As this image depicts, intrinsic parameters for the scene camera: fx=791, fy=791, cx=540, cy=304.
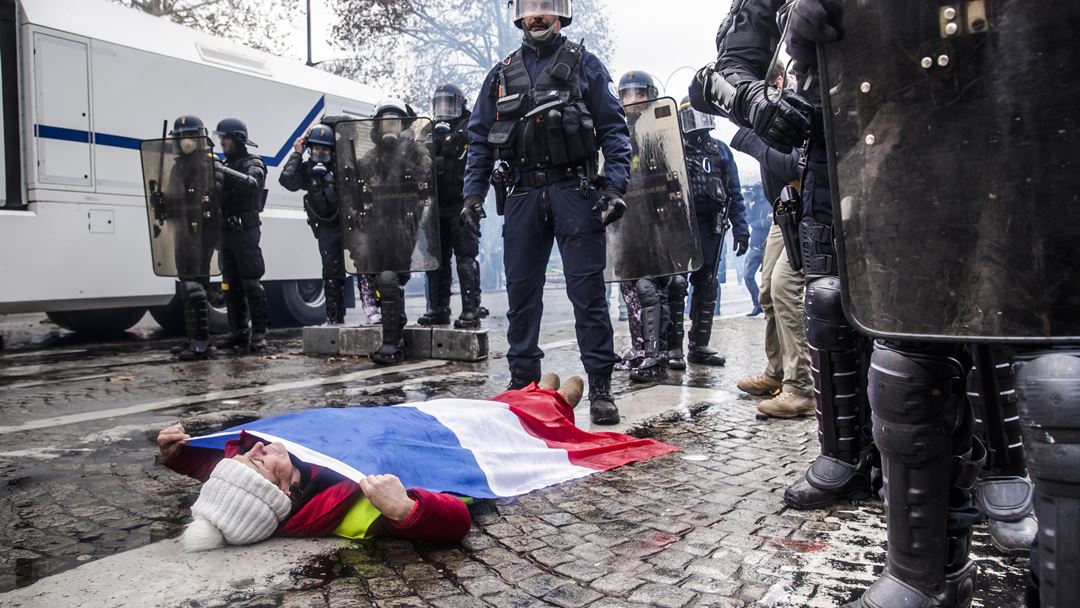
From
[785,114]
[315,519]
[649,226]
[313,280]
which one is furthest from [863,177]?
[313,280]

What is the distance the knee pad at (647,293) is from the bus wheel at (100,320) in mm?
6722

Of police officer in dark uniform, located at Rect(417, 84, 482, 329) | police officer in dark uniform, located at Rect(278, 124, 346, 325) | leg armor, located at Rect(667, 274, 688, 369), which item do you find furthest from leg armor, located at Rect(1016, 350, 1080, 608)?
police officer in dark uniform, located at Rect(278, 124, 346, 325)

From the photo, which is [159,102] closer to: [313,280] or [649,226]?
[313,280]

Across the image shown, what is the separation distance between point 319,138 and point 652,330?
4.29 metres

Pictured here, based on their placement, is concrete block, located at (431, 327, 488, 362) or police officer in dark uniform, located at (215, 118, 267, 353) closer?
concrete block, located at (431, 327, 488, 362)

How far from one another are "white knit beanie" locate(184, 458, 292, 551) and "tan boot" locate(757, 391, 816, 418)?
264 centimetres

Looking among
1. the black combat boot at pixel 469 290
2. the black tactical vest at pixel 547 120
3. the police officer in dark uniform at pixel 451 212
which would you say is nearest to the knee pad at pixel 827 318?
the black tactical vest at pixel 547 120

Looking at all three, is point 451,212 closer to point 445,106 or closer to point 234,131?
point 445,106

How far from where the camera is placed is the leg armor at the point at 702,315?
6.29 meters

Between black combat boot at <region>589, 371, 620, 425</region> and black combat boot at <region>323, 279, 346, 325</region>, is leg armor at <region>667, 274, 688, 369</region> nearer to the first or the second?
black combat boot at <region>589, 371, 620, 425</region>

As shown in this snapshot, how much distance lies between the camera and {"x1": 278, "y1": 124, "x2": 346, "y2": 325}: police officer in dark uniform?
7.93 m

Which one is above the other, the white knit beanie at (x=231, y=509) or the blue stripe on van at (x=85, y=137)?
the blue stripe on van at (x=85, y=137)

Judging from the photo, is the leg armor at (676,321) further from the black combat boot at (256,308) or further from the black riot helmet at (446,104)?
the black combat boot at (256,308)

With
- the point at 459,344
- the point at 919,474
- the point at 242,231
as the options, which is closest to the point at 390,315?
the point at 459,344
